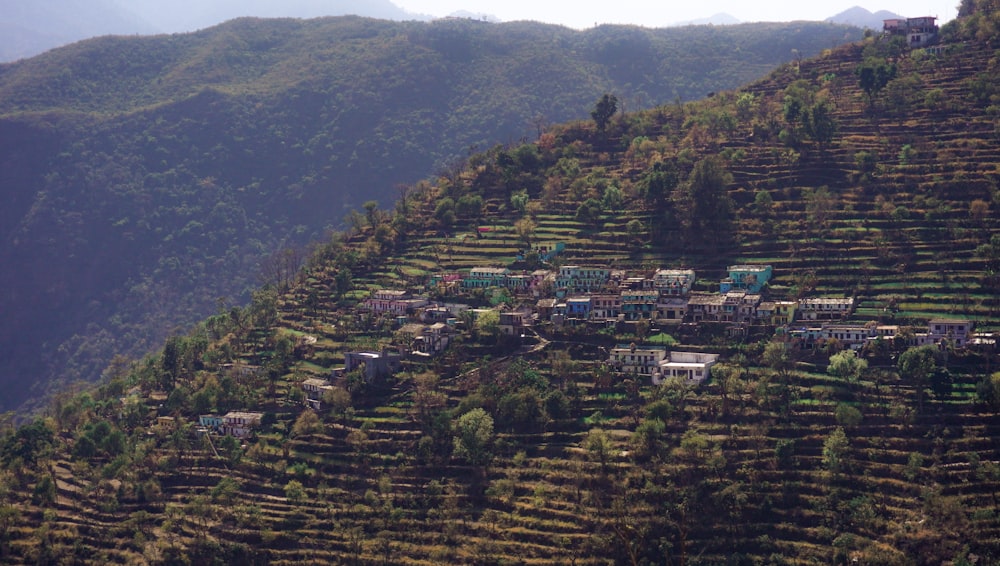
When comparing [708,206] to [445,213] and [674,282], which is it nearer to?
[674,282]

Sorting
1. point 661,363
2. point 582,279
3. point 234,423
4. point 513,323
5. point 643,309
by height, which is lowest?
point 234,423

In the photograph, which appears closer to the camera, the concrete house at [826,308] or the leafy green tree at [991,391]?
the leafy green tree at [991,391]

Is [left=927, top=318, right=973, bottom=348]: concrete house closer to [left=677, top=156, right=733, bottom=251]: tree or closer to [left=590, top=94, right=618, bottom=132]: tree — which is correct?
[left=677, top=156, right=733, bottom=251]: tree

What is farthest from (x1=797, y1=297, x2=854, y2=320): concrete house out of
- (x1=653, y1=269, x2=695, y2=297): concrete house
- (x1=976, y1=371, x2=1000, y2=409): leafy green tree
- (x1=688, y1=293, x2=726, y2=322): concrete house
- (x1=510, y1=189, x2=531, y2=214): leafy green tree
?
(x1=510, y1=189, x2=531, y2=214): leafy green tree

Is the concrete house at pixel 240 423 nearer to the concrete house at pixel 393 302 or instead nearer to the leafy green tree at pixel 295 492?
the leafy green tree at pixel 295 492

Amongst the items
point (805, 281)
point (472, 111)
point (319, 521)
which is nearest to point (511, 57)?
point (472, 111)

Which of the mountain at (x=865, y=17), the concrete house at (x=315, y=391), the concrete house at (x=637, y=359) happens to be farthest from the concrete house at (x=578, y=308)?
the mountain at (x=865, y=17)

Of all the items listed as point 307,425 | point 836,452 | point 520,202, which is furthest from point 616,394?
point 520,202
